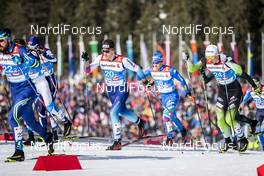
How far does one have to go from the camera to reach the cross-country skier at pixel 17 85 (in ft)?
64.9

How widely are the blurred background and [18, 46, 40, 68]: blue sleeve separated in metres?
18.3

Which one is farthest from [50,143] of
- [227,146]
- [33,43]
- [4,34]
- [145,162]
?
[33,43]

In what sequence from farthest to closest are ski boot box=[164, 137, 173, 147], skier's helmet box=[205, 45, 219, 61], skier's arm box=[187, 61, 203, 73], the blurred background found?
the blurred background → ski boot box=[164, 137, 173, 147] → skier's arm box=[187, 61, 203, 73] → skier's helmet box=[205, 45, 219, 61]

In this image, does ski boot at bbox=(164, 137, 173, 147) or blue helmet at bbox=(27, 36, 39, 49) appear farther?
ski boot at bbox=(164, 137, 173, 147)

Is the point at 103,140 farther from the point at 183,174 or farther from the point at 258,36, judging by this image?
the point at 258,36

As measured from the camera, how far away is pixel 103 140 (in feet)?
88.5

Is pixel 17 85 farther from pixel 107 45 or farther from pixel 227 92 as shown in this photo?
pixel 227 92

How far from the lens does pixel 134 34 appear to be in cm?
9738

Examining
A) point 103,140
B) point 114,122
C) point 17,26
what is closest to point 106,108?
point 103,140

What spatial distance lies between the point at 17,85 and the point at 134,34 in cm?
7735

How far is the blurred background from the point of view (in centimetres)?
4206
